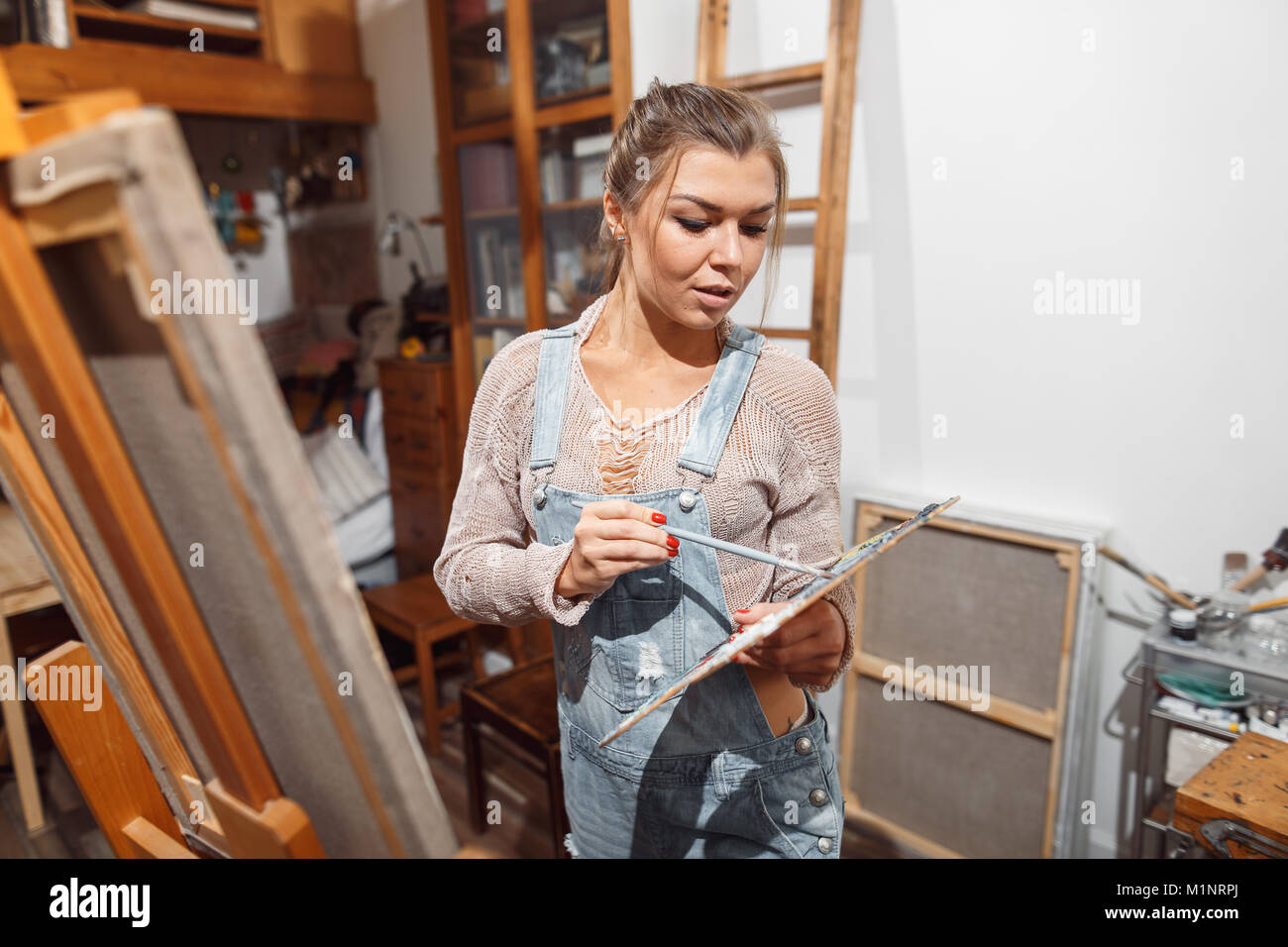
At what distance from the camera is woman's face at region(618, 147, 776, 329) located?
92cm

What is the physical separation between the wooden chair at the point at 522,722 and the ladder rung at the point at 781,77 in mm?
1728

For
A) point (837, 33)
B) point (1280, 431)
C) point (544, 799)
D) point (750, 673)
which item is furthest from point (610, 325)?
point (544, 799)

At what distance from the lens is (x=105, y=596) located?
762 millimetres

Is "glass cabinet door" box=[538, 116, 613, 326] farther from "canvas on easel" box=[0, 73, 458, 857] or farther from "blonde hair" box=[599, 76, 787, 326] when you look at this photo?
"canvas on easel" box=[0, 73, 458, 857]

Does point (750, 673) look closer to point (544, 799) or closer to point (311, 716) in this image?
point (311, 716)

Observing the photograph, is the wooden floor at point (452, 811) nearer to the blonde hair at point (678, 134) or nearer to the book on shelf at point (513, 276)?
the book on shelf at point (513, 276)

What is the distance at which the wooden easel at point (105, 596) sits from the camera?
458 mm

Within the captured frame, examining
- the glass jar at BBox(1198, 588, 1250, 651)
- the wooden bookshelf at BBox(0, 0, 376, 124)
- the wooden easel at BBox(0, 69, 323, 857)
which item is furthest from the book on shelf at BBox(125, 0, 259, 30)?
the glass jar at BBox(1198, 588, 1250, 651)

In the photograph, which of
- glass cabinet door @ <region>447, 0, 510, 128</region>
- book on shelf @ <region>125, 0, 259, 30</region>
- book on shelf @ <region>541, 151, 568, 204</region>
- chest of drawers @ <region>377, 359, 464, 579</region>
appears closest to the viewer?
book on shelf @ <region>541, 151, 568, 204</region>

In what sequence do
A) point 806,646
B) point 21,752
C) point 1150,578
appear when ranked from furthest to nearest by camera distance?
point 21,752 → point 1150,578 → point 806,646

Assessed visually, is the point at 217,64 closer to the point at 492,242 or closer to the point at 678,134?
the point at 492,242

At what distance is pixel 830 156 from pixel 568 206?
3.08 ft

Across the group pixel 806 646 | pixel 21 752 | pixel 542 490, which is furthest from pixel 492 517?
pixel 21 752

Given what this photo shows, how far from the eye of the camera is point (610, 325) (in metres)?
1.08
